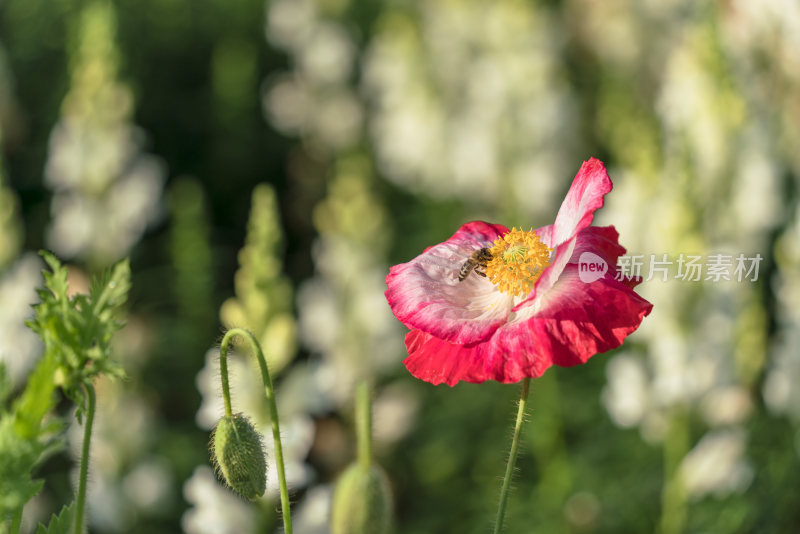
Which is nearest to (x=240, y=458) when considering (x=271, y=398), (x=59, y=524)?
(x=271, y=398)

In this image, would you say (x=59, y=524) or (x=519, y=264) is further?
(x=519, y=264)

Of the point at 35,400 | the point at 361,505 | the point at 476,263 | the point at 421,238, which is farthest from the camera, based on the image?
the point at 421,238

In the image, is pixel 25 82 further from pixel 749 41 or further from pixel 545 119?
pixel 749 41

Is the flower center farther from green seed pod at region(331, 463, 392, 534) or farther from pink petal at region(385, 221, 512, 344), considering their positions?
green seed pod at region(331, 463, 392, 534)

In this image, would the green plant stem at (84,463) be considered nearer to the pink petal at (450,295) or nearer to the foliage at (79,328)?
the foliage at (79,328)

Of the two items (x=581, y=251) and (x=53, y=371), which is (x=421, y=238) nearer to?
(x=581, y=251)
